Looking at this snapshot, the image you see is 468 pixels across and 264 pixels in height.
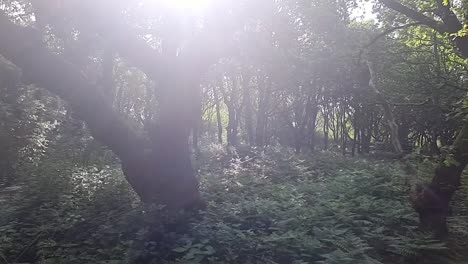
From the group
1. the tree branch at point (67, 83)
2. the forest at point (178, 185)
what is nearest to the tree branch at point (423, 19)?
the forest at point (178, 185)

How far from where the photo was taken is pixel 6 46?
26.8 ft

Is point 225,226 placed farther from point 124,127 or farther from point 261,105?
point 261,105

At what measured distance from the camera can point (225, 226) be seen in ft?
23.4

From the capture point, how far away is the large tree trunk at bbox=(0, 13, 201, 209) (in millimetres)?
8258

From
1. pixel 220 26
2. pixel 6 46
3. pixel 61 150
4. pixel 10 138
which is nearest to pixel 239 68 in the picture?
pixel 61 150

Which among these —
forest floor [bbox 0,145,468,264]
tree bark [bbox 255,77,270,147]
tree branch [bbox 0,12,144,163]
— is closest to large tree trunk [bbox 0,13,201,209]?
tree branch [bbox 0,12,144,163]

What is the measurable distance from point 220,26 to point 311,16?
7326 millimetres

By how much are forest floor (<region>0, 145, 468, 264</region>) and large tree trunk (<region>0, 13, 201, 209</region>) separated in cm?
59

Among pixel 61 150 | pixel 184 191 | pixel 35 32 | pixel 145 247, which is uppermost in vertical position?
pixel 35 32

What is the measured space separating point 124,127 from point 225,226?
3.22m

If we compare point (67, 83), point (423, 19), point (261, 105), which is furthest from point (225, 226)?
point (261, 105)

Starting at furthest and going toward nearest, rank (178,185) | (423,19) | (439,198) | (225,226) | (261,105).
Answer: (261,105) → (178,185) → (423,19) → (439,198) → (225,226)

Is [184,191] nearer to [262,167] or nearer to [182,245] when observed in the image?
[182,245]

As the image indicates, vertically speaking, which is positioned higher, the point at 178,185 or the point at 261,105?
the point at 261,105
